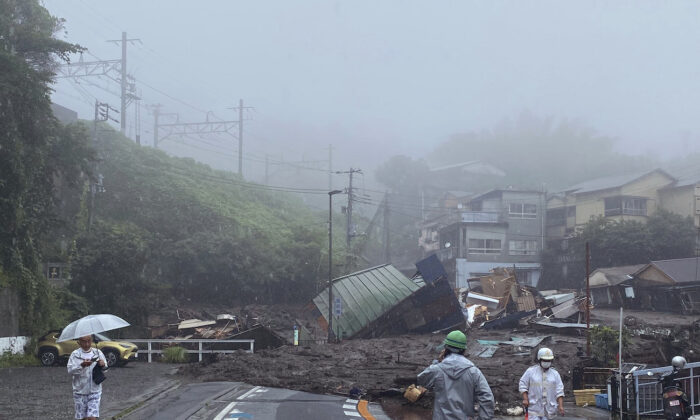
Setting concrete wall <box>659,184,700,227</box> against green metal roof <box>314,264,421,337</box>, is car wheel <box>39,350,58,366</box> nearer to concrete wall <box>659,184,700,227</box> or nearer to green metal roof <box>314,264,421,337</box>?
green metal roof <box>314,264,421,337</box>

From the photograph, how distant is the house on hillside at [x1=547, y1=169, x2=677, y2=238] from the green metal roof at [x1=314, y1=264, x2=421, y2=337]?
2614 cm

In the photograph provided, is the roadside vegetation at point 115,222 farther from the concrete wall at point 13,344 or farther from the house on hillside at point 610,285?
the house on hillside at point 610,285

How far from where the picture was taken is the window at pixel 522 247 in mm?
61062

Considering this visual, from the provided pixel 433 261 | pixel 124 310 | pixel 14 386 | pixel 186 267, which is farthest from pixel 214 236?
pixel 14 386

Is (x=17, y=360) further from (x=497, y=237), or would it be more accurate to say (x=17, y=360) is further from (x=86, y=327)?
(x=497, y=237)

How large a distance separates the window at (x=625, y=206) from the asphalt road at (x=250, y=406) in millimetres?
49574

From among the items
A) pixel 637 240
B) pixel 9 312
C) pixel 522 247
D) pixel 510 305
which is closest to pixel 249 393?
pixel 9 312

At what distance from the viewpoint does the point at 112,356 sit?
23.0 m

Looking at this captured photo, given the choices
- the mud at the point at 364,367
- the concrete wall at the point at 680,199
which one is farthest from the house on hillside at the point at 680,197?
the mud at the point at 364,367

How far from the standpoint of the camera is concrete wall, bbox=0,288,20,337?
2382 cm

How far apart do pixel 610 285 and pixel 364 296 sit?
20.2 meters

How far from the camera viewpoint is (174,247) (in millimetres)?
45438

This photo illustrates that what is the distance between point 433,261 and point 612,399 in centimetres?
2506

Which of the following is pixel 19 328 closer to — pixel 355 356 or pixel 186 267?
pixel 355 356
